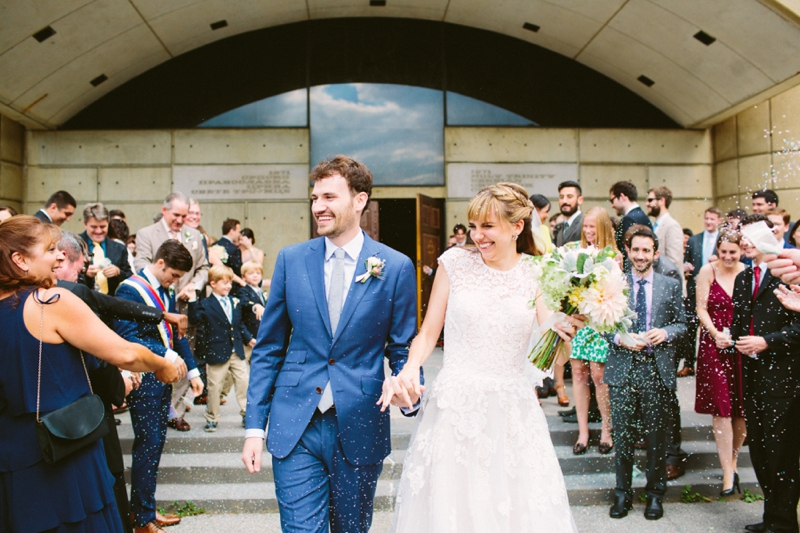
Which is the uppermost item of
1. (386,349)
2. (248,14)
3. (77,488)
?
(248,14)

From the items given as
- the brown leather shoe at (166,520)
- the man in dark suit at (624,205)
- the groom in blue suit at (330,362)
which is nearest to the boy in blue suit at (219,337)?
the brown leather shoe at (166,520)

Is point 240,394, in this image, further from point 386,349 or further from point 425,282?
point 425,282

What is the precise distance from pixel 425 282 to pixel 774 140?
23.6ft

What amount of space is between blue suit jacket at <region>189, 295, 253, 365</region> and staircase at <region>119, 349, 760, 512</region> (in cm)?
70

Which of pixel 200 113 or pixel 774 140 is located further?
pixel 200 113

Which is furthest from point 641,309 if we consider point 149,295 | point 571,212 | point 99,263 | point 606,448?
point 99,263

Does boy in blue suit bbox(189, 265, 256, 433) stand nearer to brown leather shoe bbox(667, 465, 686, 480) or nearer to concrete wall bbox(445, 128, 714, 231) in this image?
brown leather shoe bbox(667, 465, 686, 480)

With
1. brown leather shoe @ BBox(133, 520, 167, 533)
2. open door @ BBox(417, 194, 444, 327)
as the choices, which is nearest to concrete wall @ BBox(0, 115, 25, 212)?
open door @ BBox(417, 194, 444, 327)

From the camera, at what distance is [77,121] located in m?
12.4

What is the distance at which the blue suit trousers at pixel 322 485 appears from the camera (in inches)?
101

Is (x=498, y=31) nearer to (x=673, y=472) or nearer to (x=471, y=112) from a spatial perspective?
(x=471, y=112)

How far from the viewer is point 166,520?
15.4 feet

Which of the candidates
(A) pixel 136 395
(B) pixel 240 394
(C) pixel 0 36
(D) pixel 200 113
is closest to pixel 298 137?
(D) pixel 200 113

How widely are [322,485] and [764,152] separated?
12248mm
